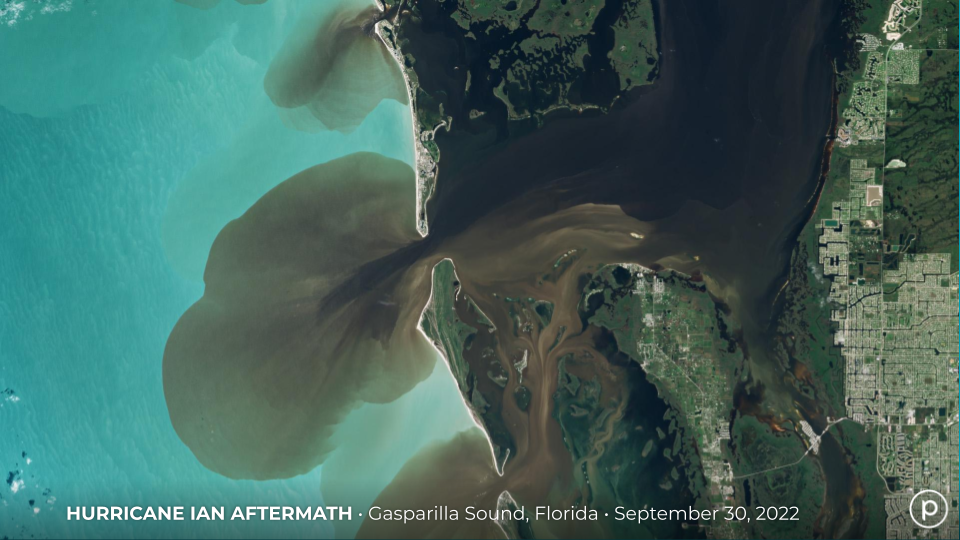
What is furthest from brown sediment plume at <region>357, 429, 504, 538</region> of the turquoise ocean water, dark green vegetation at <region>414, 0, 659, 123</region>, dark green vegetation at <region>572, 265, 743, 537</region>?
dark green vegetation at <region>414, 0, 659, 123</region>

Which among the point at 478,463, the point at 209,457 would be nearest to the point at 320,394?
the point at 209,457

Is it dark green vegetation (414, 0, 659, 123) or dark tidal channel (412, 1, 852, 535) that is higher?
dark green vegetation (414, 0, 659, 123)

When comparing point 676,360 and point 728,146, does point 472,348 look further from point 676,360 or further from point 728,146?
point 728,146

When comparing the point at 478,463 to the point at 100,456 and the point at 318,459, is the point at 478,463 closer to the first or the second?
the point at 318,459

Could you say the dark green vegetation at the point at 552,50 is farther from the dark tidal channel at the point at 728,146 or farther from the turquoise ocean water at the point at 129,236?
the turquoise ocean water at the point at 129,236

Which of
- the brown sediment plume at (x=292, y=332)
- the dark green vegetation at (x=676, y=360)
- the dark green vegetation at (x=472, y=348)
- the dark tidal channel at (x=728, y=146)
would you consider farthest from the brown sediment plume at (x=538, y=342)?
the brown sediment plume at (x=292, y=332)

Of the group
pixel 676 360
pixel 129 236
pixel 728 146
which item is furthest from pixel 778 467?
pixel 129 236

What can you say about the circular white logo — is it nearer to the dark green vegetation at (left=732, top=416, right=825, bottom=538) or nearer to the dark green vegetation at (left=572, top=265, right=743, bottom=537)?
the dark green vegetation at (left=732, top=416, right=825, bottom=538)

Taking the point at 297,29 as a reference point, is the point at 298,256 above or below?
below
